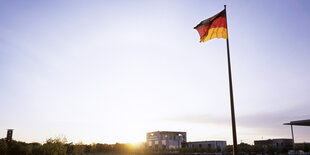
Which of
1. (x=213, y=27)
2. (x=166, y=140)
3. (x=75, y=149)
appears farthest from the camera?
(x=166, y=140)

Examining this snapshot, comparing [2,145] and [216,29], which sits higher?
[216,29]

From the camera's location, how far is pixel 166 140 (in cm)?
14438

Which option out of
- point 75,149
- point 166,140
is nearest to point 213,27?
point 75,149

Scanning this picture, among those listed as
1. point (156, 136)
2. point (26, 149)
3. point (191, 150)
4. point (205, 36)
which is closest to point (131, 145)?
point (156, 136)

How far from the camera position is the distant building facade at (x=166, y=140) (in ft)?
475

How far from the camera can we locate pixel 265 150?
10425 centimetres

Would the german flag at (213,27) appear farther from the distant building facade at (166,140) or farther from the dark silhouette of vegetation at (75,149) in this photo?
the distant building facade at (166,140)

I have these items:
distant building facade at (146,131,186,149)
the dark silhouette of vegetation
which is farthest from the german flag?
distant building facade at (146,131,186,149)

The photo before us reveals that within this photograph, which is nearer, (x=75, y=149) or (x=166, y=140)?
(x=75, y=149)

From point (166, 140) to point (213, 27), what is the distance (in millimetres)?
133957

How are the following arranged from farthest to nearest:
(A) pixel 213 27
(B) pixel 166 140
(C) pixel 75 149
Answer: (B) pixel 166 140 < (C) pixel 75 149 < (A) pixel 213 27

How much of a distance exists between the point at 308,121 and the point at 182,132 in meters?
132

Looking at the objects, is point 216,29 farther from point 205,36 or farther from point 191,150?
point 191,150

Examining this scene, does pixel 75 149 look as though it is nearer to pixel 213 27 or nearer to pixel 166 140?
pixel 166 140
